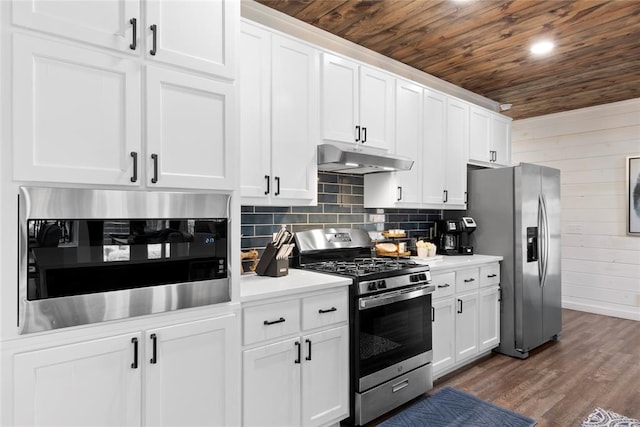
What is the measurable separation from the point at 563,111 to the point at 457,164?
9.11 ft

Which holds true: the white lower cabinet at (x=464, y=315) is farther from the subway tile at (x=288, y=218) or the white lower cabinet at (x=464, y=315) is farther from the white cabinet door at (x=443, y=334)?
the subway tile at (x=288, y=218)

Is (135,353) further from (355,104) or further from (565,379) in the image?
(565,379)

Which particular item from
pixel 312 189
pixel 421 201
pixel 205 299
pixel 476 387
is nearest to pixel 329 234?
pixel 312 189

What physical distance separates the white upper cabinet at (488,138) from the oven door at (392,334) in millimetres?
1902

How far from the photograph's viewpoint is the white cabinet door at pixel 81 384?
1376 millimetres

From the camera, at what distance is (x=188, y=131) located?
1.74 metres

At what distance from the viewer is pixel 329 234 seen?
3.10 m

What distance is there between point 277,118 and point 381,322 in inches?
57.7

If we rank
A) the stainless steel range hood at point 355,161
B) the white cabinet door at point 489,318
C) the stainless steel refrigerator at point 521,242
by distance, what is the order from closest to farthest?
the stainless steel range hood at point 355,161
the white cabinet door at point 489,318
the stainless steel refrigerator at point 521,242

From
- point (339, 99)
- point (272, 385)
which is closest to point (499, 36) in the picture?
point (339, 99)

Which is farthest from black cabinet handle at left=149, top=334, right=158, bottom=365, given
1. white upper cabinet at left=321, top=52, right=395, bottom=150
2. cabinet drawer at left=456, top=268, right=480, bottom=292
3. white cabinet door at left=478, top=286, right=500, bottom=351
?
white cabinet door at left=478, top=286, right=500, bottom=351

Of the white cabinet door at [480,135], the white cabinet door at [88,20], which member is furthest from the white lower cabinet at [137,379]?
the white cabinet door at [480,135]

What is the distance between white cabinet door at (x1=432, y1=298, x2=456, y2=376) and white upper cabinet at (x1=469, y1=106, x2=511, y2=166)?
1.65 meters

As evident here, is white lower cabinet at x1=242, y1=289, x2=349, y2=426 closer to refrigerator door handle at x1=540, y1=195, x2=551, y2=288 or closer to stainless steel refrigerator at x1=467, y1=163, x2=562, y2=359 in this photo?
stainless steel refrigerator at x1=467, y1=163, x2=562, y2=359
